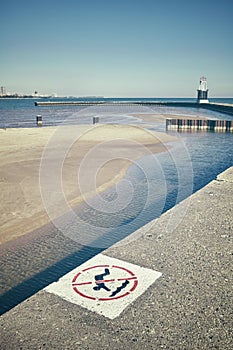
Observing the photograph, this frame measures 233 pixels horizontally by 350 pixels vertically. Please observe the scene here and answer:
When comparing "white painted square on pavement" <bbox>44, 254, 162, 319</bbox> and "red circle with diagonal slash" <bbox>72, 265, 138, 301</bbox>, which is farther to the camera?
"red circle with diagonal slash" <bbox>72, 265, 138, 301</bbox>

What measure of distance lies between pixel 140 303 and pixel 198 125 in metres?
33.1

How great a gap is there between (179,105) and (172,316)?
112 metres

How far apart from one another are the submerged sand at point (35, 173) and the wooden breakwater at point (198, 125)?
41.7 ft

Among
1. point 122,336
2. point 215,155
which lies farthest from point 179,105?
point 122,336

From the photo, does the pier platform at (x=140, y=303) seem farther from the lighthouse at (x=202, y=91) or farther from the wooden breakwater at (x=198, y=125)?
the lighthouse at (x=202, y=91)

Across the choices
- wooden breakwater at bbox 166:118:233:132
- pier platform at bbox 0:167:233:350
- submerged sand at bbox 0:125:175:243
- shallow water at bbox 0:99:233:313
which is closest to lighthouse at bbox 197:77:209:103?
wooden breakwater at bbox 166:118:233:132

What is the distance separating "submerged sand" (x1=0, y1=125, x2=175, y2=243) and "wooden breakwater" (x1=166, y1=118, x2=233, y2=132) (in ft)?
41.7

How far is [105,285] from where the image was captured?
14.8 ft

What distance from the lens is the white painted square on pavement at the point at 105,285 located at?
407 cm

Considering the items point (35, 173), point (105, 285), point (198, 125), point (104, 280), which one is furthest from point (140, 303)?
point (198, 125)

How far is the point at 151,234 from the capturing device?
20.7 feet

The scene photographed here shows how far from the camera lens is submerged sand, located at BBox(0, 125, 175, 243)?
25.0 ft

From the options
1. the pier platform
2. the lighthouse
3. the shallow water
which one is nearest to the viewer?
the pier platform

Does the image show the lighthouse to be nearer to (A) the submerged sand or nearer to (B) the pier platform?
(A) the submerged sand
